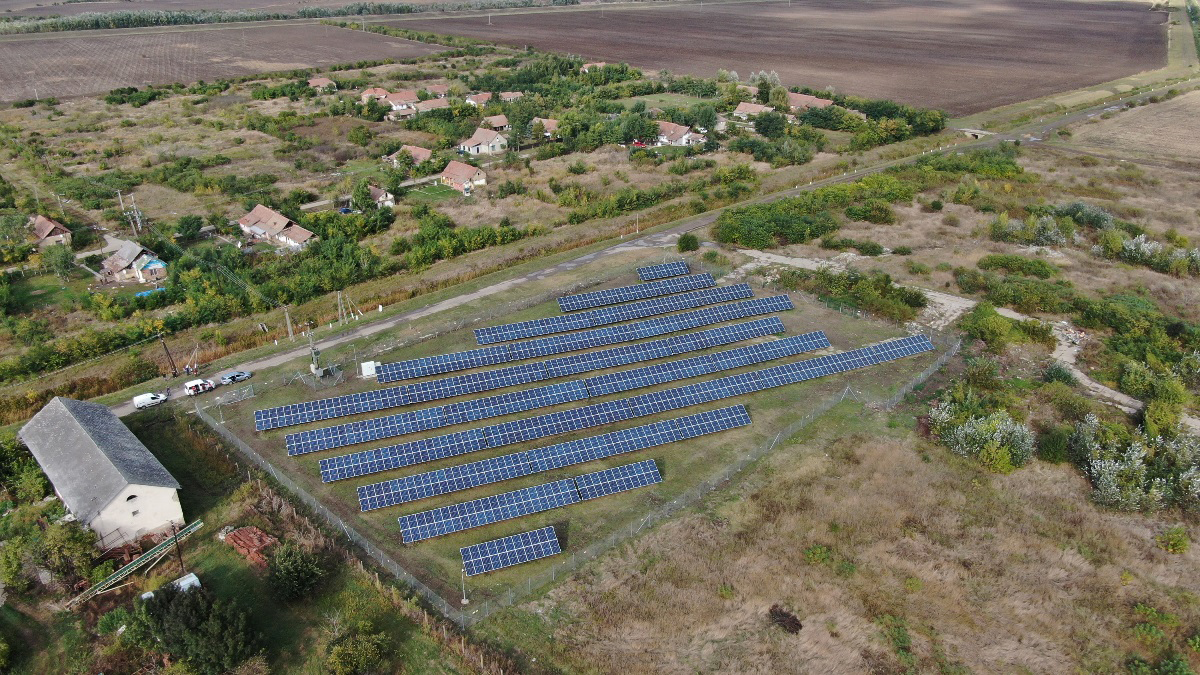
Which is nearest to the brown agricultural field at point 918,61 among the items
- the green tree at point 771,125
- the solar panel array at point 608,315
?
the green tree at point 771,125

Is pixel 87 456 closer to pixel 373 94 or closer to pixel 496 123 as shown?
pixel 496 123

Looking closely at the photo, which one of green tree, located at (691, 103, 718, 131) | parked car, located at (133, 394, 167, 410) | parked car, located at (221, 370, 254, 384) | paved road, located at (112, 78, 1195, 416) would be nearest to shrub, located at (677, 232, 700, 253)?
paved road, located at (112, 78, 1195, 416)

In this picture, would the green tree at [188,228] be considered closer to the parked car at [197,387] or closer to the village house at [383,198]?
the village house at [383,198]

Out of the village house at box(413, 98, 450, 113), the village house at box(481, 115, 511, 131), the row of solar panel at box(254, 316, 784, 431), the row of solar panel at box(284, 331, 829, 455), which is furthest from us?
the village house at box(413, 98, 450, 113)

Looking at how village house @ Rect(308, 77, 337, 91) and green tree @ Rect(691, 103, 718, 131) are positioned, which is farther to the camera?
village house @ Rect(308, 77, 337, 91)

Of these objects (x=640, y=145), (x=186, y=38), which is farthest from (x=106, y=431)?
(x=186, y=38)

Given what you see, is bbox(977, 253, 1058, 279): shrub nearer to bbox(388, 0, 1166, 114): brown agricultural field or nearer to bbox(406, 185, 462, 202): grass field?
bbox(406, 185, 462, 202): grass field
